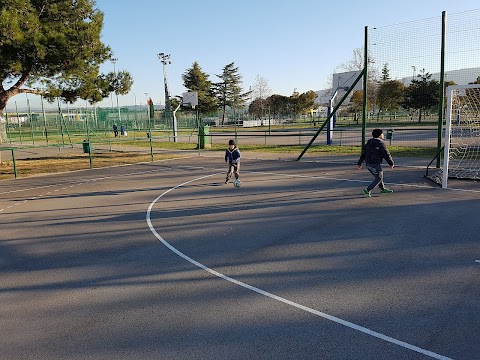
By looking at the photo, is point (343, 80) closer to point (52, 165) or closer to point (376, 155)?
point (376, 155)

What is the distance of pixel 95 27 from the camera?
1769 centimetres

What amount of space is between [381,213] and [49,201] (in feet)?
31.0

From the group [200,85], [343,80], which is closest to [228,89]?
[200,85]

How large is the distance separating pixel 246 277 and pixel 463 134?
15.4 m

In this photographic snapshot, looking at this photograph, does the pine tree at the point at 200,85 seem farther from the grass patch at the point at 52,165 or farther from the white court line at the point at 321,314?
the white court line at the point at 321,314

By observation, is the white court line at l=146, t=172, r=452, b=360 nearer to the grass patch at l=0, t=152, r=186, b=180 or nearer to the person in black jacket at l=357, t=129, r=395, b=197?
the person in black jacket at l=357, t=129, r=395, b=197

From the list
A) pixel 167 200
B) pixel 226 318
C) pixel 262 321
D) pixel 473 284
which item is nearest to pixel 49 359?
pixel 226 318

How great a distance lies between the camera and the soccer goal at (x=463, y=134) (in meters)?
12.0

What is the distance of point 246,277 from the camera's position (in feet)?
17.4

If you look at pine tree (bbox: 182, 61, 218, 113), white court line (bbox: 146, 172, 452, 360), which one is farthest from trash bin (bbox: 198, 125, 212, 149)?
pine tree (bbox: 182, 61, 218, 113)

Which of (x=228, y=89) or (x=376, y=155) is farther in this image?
(x=228, y=89)

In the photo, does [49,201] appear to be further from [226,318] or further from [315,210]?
[226,318]

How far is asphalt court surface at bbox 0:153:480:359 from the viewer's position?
12.3 ft

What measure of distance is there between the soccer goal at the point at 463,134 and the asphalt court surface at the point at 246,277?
231 centimetres
